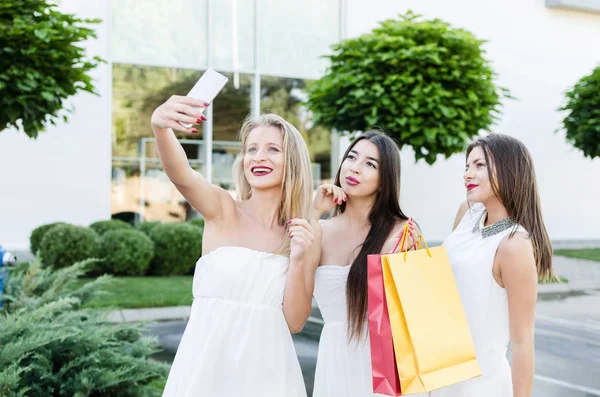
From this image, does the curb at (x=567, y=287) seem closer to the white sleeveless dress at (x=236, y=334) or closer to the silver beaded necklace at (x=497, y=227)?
the silver beaded necklace at (x=497, y=227)

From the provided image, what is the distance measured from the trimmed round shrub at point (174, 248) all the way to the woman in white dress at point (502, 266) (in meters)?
9.15

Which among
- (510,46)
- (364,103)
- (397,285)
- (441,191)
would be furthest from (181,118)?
(510,46)

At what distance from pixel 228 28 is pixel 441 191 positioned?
6325 millimetres

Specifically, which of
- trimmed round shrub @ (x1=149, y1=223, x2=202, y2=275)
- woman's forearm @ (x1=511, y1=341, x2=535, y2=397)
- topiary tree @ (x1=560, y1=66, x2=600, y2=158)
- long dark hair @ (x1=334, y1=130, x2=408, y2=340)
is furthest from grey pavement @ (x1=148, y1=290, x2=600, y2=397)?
topiary tree @ (x1=560, y1=66, x2=600, y2=158)

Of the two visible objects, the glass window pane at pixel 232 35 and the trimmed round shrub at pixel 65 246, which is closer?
the trimmed round shrub at pixel 65 246

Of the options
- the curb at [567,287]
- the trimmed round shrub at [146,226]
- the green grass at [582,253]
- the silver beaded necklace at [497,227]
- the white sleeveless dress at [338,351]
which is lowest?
the curb at [567,287]

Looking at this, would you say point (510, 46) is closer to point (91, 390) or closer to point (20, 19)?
point (20, 19)

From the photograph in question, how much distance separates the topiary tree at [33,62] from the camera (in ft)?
22.6

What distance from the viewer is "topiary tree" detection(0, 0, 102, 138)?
→ 22.6 ft

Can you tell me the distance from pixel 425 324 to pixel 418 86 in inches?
318

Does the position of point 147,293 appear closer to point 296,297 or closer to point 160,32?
point 160,32

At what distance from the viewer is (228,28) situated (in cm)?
1351

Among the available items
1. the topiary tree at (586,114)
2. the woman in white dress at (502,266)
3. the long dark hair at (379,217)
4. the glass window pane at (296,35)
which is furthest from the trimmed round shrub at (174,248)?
the woman in white dress at (502,266)

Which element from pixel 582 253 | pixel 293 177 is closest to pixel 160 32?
pixel 582 253
